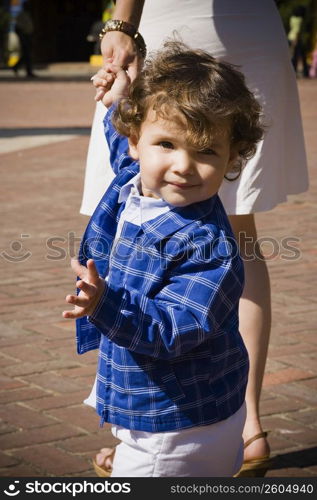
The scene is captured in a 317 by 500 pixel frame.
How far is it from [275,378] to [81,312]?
6.82 ft

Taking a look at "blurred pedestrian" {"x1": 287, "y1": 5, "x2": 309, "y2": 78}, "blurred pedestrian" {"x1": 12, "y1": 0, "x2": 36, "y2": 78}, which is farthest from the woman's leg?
"blurred pedestrian" {"x1": 12, "y1": 0, "x2": 36, "y2": 78}

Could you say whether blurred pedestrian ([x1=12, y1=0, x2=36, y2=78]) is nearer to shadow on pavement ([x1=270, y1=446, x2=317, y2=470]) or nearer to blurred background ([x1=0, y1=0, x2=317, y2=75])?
blurred background ([x1=0, y1=0, x2=317, y2=75])

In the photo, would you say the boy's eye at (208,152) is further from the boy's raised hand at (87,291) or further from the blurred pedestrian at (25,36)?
the blurred pedestrian at (25,36)

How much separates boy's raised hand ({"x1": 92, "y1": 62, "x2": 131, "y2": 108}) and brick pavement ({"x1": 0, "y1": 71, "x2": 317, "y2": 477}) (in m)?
1.22

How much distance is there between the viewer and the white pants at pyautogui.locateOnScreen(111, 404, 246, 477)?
2.32 meters

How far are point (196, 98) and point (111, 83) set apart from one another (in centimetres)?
57

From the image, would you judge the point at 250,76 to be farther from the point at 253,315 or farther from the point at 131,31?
the point at 253,315

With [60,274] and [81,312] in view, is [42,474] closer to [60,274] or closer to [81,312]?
[81,312]

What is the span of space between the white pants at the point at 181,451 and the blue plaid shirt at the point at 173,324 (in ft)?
0.11

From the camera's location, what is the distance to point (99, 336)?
2.58m

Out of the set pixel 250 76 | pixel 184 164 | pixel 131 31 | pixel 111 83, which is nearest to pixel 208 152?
pixel 184 164

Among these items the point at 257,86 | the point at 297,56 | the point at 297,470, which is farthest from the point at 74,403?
the point at 297,56

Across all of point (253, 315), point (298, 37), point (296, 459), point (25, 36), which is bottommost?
point (25, 36)

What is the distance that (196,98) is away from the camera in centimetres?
224
